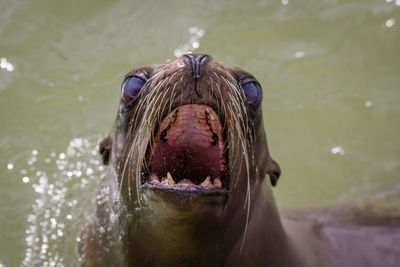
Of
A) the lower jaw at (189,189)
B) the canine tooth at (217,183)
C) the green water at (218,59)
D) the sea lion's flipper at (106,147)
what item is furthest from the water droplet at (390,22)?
the lower jaw at (189,189)

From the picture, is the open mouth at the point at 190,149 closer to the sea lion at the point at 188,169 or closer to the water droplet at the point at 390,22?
the sea lion at the point at 188,169

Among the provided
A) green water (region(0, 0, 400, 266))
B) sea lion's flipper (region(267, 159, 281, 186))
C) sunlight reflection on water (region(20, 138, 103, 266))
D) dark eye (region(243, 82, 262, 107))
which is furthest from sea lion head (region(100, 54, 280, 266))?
green water (region(0, 0, 400, 266))

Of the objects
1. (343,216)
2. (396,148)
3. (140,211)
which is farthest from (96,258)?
(396,148)

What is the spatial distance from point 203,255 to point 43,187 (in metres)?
2.73

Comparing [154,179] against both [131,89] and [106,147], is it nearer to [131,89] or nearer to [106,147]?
[131,89]

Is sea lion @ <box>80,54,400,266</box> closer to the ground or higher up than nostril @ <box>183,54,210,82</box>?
closer to the ground

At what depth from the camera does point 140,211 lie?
2.92 m

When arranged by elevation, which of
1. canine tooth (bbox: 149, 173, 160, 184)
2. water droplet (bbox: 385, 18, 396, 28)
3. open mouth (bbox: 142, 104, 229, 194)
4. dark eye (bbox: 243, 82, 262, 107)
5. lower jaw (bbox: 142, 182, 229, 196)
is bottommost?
lower jaw (bbox: 142, 182, 229, 196)

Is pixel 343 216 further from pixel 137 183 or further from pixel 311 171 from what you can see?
pixel 137 183

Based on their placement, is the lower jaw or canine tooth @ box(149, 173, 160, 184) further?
canine tooth @ box(149, 173, 160, 184)

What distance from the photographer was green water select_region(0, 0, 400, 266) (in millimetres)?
5297

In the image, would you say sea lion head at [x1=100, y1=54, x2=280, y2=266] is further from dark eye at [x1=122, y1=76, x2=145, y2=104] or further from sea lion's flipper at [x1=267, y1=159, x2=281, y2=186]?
sea lion's flipper at [x1=267, y1=159, x2=281, y2=186]

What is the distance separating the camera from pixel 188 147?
3.06 metres

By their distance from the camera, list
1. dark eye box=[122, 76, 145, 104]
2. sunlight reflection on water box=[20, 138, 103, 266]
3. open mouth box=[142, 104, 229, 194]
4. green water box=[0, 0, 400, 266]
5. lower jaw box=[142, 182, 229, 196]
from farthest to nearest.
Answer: green water box=[0, 0, 400, 266], sunlight reflection on water box=[20, 138, 103, 266], dark eye box=[122, 76, 145, 104], open mouth box=[142, 104, 229, 194], lower jaw box=[142, 182, 229, 196]
